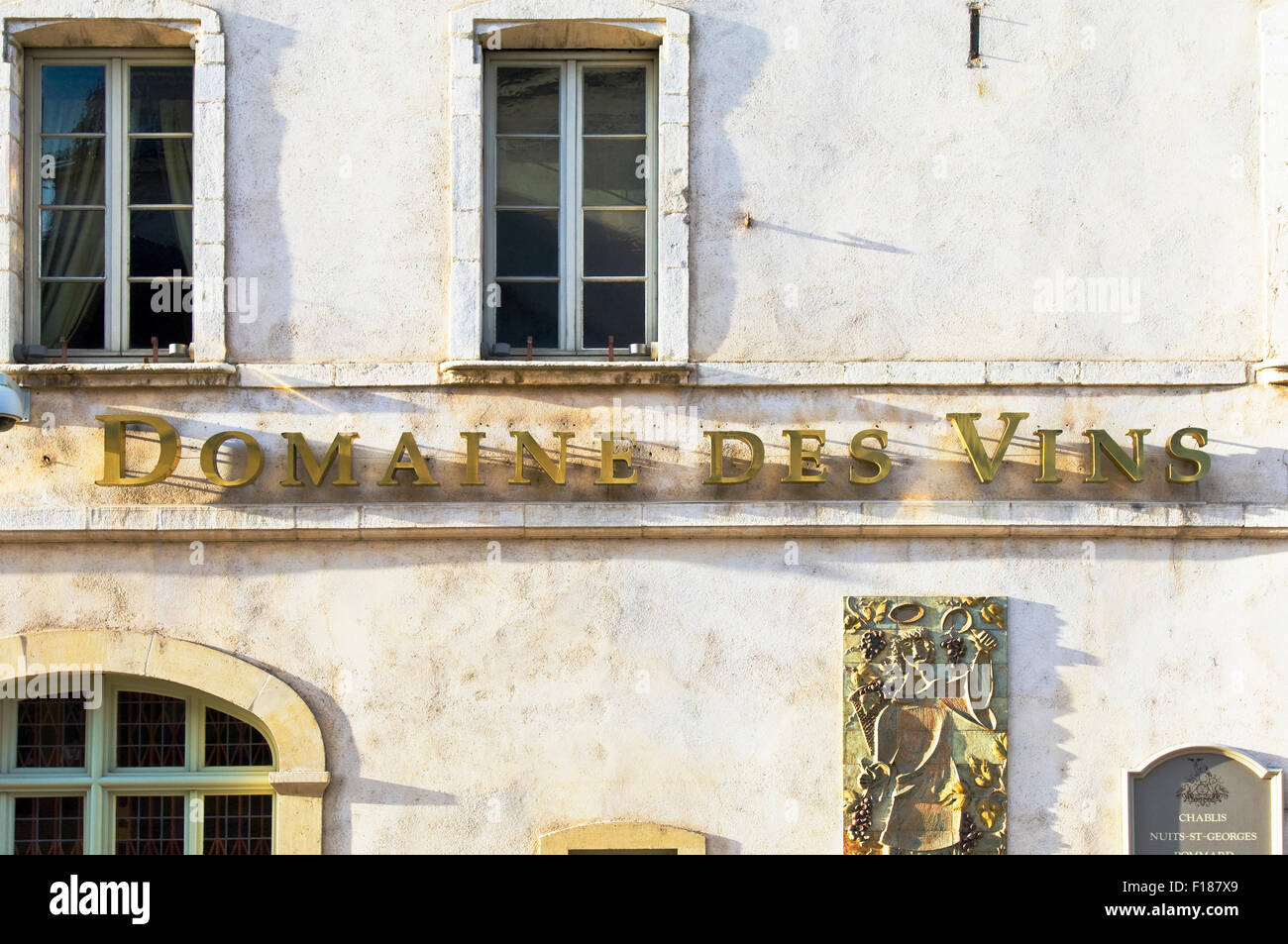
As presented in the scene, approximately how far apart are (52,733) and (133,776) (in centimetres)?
52

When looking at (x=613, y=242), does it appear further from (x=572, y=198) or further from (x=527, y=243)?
(x=527, y=243)

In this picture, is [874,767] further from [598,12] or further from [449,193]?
[598,12]

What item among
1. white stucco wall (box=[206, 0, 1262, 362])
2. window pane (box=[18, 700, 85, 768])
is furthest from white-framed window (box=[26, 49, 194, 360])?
window pane (box=[18, 700, 85, 768])

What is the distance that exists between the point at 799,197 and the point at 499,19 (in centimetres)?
192

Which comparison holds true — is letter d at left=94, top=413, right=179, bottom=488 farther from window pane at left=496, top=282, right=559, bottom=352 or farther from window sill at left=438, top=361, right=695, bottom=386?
window pane at left=496, top=282, right=559, bottom=352

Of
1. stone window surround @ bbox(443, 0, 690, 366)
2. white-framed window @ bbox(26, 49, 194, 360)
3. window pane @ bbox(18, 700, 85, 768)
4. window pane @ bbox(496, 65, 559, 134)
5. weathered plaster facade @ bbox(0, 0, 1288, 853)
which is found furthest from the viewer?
window pane @ bbox(496, 65, 559, 134)

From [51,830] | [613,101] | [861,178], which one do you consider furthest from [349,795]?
[861,178]

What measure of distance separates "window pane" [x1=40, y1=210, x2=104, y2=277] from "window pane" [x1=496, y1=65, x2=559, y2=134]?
7.68 feet

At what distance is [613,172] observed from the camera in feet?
27.8

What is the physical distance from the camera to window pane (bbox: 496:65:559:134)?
27.9 feet

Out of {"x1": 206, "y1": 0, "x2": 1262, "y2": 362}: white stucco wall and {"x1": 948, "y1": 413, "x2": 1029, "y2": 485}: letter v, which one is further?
{"x1": 206, "y1": 0, "x2": 1262, "y2": 362}: white stucco wall

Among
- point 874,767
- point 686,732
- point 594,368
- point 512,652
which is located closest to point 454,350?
point 594,368

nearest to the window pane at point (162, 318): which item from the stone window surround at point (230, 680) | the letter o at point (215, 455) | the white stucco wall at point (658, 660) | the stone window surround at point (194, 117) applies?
the stone window surround at point (194, 117)

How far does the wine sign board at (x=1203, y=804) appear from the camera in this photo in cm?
786
